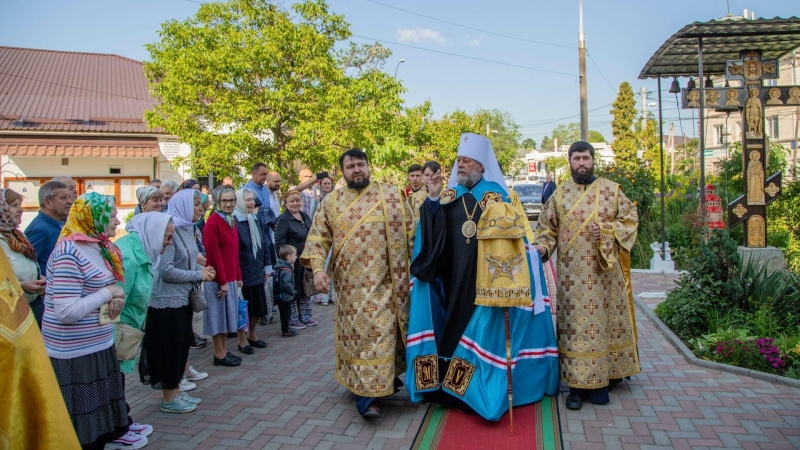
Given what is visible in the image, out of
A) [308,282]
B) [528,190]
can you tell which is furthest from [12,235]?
[528,190]

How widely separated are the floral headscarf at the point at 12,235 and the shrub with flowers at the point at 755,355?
591 cm

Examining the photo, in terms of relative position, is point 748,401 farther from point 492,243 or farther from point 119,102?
point 119,102

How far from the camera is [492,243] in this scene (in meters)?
4.41

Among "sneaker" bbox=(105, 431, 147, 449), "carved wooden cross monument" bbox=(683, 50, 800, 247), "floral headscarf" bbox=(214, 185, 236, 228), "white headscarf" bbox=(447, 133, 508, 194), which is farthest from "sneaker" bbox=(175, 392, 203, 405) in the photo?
"carved wooden cross monument" bbox=(683, 50, 800, 247)

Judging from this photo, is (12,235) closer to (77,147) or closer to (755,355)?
(755,355)

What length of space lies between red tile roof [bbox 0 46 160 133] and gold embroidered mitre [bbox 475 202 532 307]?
1617cm

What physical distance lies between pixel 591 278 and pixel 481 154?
1330 millimetres

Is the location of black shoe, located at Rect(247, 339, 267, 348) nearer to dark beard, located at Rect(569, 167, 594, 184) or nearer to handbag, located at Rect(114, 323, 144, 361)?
handbag, located at Rect(114, 323, 144, 361)

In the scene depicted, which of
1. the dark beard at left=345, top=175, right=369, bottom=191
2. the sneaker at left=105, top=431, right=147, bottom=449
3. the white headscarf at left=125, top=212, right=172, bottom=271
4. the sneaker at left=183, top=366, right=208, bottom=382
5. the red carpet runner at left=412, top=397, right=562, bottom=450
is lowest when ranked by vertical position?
the red carpet runner at left=412, top=397, right=562, bottom=450

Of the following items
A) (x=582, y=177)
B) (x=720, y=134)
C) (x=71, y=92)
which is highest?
(x=71, y=92)

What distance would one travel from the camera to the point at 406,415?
471 cm

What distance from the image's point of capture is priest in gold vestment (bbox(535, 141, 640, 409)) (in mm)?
4715

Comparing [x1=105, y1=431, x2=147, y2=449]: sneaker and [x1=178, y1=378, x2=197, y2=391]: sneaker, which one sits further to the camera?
[x1=178, y1=378, x2=197, y2=391]: sneaker

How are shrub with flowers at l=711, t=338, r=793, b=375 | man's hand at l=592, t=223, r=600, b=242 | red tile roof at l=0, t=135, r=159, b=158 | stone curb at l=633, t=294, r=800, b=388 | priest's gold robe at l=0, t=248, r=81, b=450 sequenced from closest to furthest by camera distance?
1. priest's gold robe at l=0, t=248, r=81, b=450
2. man's hand at l=592, t=223, r=600, b=242
3. stone curb at l=633, t=294, r=800, b=388
4. shrub with flowers at l=711, t=338, r=793, b=375
5. red tile roof at l=0, t=135, r=159, b=158
